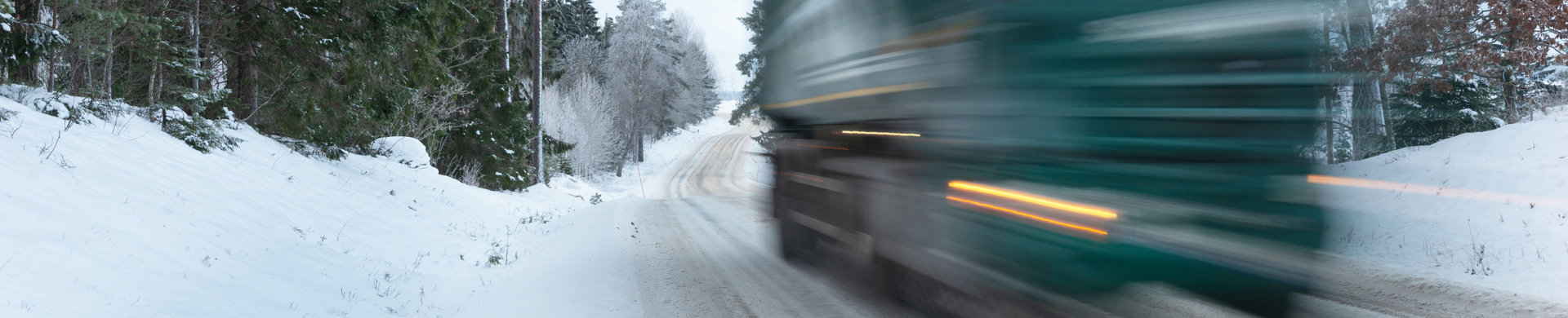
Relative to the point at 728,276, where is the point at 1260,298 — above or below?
above

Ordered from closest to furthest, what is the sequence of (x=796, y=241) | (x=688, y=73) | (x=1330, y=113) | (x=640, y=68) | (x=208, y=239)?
(x=1330, y=113) → (x=208, y=239) → (x=796, y=241) → (x=640, y=68) → (x=688, y=73)

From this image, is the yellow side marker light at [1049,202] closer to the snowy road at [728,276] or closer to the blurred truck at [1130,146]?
the blurred truck at [1130,146]

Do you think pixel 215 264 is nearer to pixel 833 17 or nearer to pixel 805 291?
pixel 805 291

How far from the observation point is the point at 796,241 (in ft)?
21.7

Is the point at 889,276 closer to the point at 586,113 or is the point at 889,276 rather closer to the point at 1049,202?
the point at 1049,202

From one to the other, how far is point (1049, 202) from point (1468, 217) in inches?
273

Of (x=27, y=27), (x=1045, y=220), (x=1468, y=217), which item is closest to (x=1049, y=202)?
(x=1045, y=220)

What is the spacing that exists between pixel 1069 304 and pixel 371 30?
1013cm

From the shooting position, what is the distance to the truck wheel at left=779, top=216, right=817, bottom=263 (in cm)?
635

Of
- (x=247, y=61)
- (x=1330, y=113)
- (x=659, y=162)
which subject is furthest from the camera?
(x=659, y=162)

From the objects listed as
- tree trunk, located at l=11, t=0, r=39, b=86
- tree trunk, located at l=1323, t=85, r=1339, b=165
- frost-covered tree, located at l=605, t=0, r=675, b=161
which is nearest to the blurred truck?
tree trunk, located at l=1323, t=85, r=1339, b=165

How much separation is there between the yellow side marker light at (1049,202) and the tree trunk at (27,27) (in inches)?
313

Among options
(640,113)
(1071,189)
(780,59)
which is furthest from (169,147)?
(640,113)

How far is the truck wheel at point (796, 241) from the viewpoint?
250 inches
